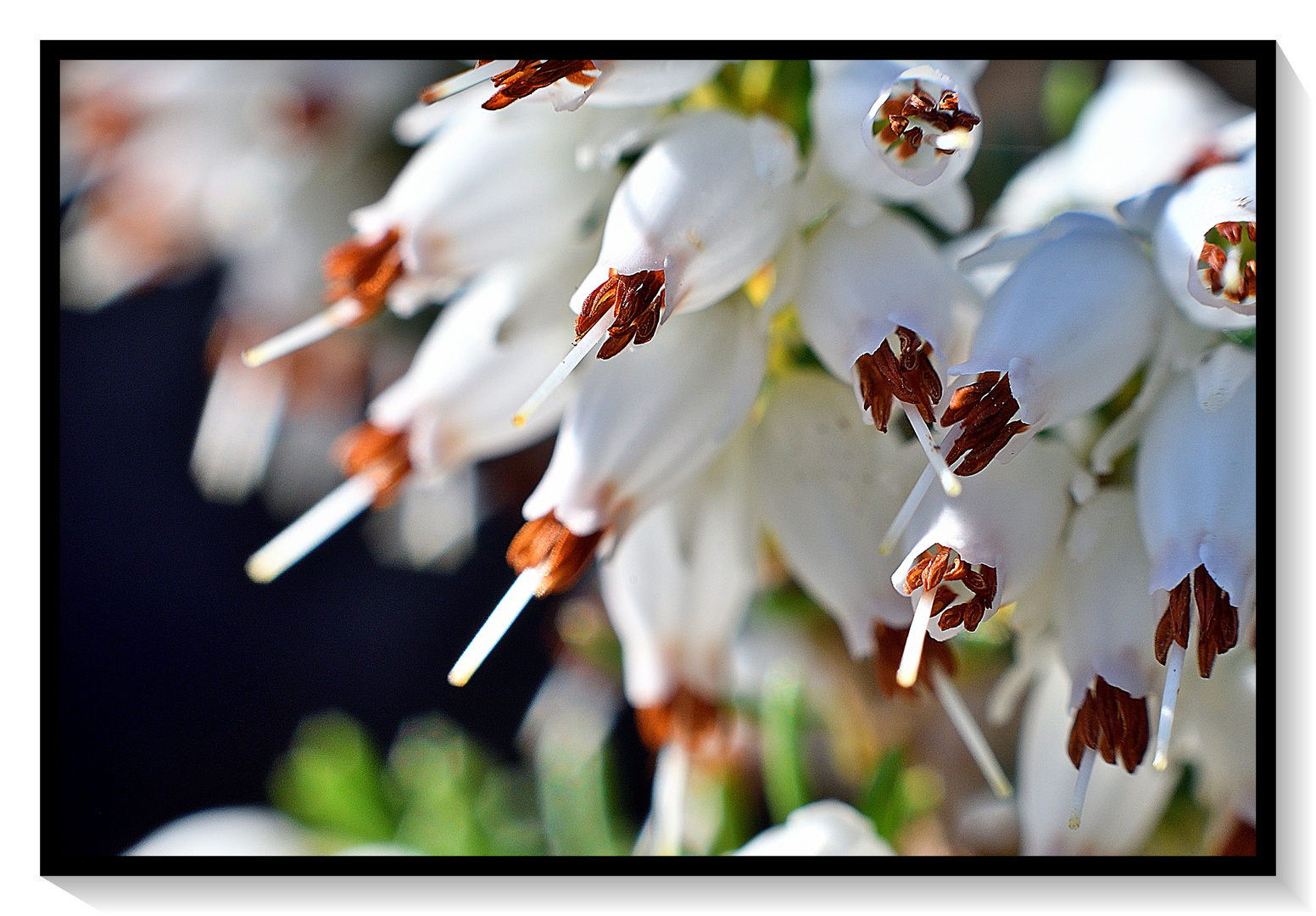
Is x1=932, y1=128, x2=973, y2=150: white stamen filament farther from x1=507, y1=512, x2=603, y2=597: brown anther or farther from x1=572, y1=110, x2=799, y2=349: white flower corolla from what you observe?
x1=507, y1=512, x2=603, y2=597: brown anther

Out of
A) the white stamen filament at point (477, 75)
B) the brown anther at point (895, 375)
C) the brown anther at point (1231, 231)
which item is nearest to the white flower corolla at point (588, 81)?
the white stamen filament at point (477, 75)

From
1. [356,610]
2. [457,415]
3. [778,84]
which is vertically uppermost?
[778,84]

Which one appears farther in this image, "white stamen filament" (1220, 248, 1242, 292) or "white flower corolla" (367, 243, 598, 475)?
"white flower corolla" (367, 243, 598, 475)

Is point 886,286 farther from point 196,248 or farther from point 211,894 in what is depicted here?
point 196,248

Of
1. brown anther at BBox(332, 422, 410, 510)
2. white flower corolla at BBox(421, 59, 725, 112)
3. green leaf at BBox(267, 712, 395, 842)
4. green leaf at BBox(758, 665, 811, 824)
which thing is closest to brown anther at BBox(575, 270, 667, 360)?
white flower corolla at BBox(421, 59, 725, 112)

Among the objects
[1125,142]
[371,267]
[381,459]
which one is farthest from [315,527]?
[1125,142]

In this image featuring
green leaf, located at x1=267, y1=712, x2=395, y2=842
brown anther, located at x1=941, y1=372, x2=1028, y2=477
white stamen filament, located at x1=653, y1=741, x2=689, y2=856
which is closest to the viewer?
brown anther, located at x1=941, y1=372, x2=1028, y2=477
